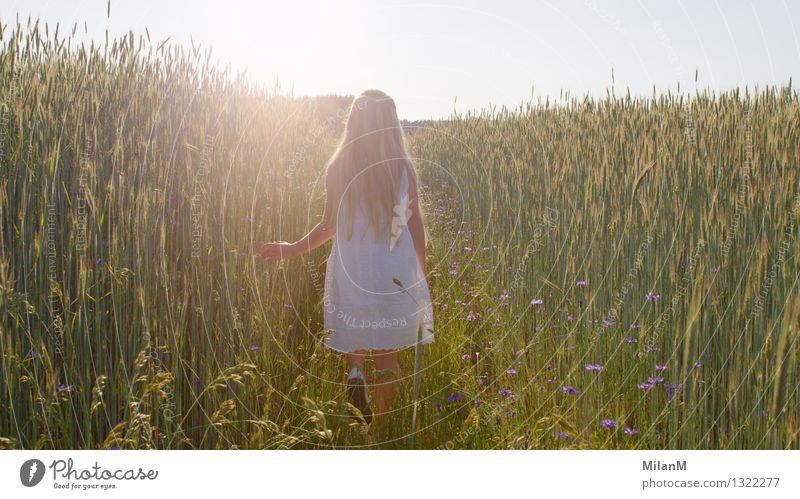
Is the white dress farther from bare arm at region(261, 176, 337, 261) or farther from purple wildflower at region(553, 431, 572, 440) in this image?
purple wildflower at region(553, 431, 572, 440)

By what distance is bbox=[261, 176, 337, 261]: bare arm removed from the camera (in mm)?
2271

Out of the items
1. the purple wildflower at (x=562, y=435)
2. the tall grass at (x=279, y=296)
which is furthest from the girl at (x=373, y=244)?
the purple wildflower at (x=562, y=435)

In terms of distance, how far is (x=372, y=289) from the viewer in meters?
2.47

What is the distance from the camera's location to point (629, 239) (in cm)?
231

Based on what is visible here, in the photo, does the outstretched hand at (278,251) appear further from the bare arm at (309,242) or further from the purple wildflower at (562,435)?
the purple wildflower at (562,435)

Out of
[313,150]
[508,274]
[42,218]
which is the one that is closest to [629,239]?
[508,274]

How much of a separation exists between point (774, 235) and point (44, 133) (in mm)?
2501

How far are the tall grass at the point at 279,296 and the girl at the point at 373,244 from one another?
18cm

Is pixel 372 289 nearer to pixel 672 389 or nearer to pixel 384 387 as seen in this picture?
pixel 384 387

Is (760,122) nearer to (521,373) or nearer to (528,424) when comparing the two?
(521,373)

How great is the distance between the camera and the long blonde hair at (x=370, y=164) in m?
2.40

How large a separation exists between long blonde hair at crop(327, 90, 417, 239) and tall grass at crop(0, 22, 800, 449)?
45 centimetres

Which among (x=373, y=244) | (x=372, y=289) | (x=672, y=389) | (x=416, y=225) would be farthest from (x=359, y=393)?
(x=672, y=389)

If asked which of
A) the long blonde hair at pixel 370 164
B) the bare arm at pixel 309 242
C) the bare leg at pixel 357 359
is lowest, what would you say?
the bare leg at pixel 357 359
